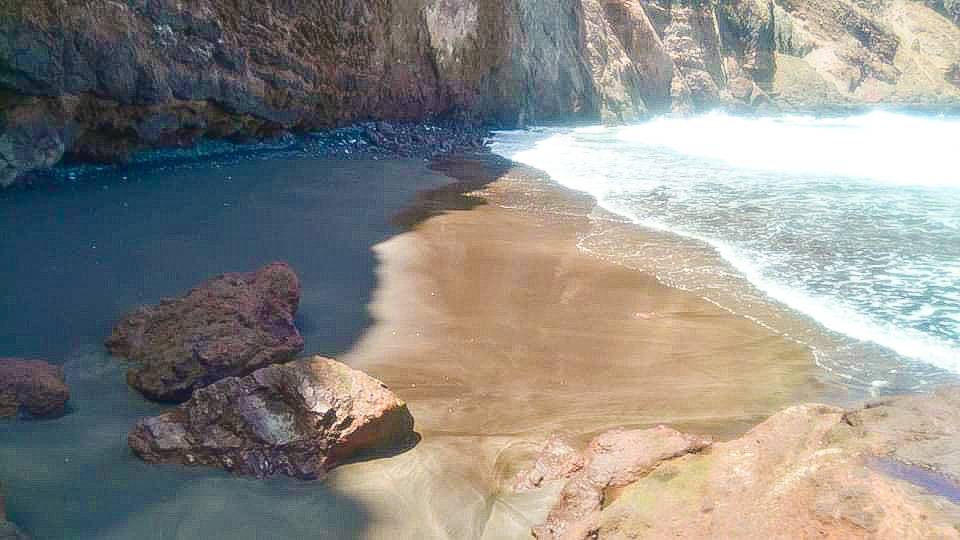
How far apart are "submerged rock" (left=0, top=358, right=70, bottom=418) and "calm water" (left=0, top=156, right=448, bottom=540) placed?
0.11m

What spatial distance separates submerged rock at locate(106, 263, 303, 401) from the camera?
156 inches

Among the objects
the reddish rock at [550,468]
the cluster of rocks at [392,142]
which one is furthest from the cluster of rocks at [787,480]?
the cluster of rocks at [392,142]

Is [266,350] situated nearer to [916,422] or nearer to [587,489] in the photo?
[587,489]

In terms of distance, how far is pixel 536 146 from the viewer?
57.9ft

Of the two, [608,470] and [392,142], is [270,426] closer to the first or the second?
[608,470]

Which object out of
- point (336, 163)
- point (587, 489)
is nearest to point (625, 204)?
point (336, 163)

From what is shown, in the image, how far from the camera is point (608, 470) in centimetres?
299

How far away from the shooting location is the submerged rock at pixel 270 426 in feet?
10.7

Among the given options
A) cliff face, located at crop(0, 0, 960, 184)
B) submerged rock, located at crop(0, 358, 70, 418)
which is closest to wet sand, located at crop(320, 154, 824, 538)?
Answer: submerged rock, located at crop(0, 358, 70, 418)

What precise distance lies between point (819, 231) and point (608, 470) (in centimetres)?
655

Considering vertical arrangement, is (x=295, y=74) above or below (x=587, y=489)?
above

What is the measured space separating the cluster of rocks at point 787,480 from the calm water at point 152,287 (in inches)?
36.0

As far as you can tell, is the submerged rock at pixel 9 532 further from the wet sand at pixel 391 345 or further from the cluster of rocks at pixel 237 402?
the cluster of rocks at pixel 237 402

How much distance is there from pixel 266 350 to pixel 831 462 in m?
2.88
